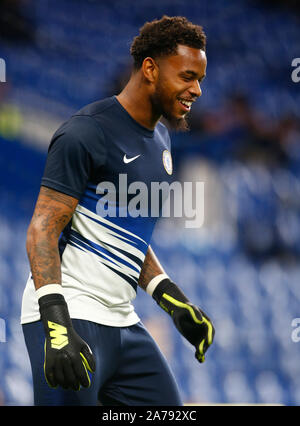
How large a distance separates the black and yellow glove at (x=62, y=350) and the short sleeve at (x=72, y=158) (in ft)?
1.07

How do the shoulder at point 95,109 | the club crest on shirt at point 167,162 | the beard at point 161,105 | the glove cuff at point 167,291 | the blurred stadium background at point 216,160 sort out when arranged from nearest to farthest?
the shoulder at point 95,109 < the beard at point 161,105 < the club crest on shirt at point 167,162 < the glove cuff at point 167,291 < the blurred stadium background at point 216,160

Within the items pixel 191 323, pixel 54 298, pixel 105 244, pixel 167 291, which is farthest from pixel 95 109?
pixel 191 323

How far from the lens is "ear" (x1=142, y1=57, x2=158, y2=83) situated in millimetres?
1986

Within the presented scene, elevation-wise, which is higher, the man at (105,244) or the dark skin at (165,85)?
the dark skin at (165,85)

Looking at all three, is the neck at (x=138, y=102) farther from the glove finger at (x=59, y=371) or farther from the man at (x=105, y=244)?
the glove finger at (x=59, y=371)

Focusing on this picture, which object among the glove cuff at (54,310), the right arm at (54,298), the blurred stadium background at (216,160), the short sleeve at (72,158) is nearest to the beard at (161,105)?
the short sleeve at (72,158)

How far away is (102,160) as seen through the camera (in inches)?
71.4

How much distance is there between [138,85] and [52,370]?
0.97 m

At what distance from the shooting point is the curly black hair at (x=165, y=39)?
1985 mm

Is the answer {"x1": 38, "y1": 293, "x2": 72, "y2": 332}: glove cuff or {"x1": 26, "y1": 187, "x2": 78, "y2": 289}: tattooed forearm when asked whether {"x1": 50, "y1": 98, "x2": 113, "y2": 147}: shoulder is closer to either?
{"x1": 26, "y1": 187, "x2": 78, "y2": 289}: tattooed forearm

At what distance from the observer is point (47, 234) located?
5.65ft
